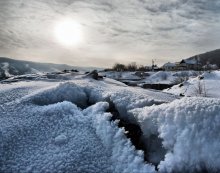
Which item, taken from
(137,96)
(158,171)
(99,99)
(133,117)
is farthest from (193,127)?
(99,99)

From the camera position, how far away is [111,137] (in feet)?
5.62

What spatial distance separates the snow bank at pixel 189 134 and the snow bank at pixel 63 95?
87 cm

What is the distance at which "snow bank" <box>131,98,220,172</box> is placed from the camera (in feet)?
4.62


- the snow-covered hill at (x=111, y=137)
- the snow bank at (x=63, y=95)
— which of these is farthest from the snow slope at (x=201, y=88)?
the snow-covered hill at (x=111, y=137)

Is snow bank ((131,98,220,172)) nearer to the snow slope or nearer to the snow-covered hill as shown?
the snow-covered hill

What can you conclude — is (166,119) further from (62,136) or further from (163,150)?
(62,136)

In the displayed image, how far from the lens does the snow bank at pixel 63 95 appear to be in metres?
2.22

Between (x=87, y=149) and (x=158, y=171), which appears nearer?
(x=158, y=171)

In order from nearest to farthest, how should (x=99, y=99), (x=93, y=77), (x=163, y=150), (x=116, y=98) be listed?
(x=163, y=150) < (x=116, y=98) < (x=99, y=99) < (x=93, y=77)

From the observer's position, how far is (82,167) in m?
1.50

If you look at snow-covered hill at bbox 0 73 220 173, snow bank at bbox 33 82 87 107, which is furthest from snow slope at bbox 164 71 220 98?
snow-covered hill at bbox 0 73 220 173

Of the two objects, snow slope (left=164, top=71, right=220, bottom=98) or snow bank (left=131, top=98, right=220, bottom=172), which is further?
snow slope (left=164, top=71, right=220, bottom=98)

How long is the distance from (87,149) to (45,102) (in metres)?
Answer: 0.75

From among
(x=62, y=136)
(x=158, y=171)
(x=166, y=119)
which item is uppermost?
(x=166, y=119)
